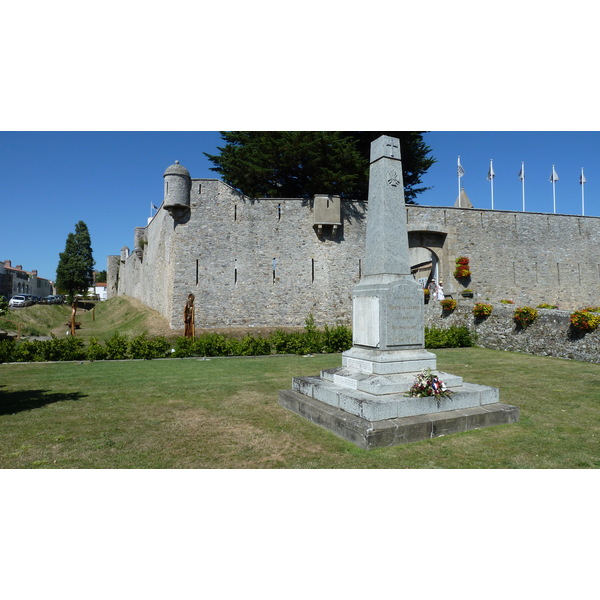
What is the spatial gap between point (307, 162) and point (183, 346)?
13.2 metres

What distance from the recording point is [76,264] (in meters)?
44.5

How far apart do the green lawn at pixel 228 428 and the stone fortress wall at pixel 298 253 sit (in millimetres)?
10907

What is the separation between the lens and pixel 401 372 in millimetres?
5715

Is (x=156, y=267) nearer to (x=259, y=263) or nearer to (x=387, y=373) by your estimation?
(x=259, y=263)

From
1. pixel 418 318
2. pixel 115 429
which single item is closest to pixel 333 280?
pixel 418 318

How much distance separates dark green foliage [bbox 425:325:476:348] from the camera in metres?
15.0

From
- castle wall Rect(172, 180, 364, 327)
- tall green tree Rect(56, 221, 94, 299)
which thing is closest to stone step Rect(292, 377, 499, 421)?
castle wall Rect(172, 180, 364, 327)

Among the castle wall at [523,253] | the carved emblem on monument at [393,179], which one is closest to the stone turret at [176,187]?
the castle wall at [523,253]

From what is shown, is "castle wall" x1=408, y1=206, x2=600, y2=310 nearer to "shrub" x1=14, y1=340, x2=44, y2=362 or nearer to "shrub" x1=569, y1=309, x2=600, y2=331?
"shrub" x1=569, y1=309, x2=600, y2=331

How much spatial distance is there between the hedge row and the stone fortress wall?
618 centimetres

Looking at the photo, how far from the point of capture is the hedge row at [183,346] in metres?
11.8

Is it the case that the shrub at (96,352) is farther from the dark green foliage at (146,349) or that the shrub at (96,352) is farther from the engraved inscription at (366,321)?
the engraved inscription at (366,321)

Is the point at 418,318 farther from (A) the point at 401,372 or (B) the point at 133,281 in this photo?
(B) the point at 133,281

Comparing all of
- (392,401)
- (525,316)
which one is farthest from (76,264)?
(392,401)
